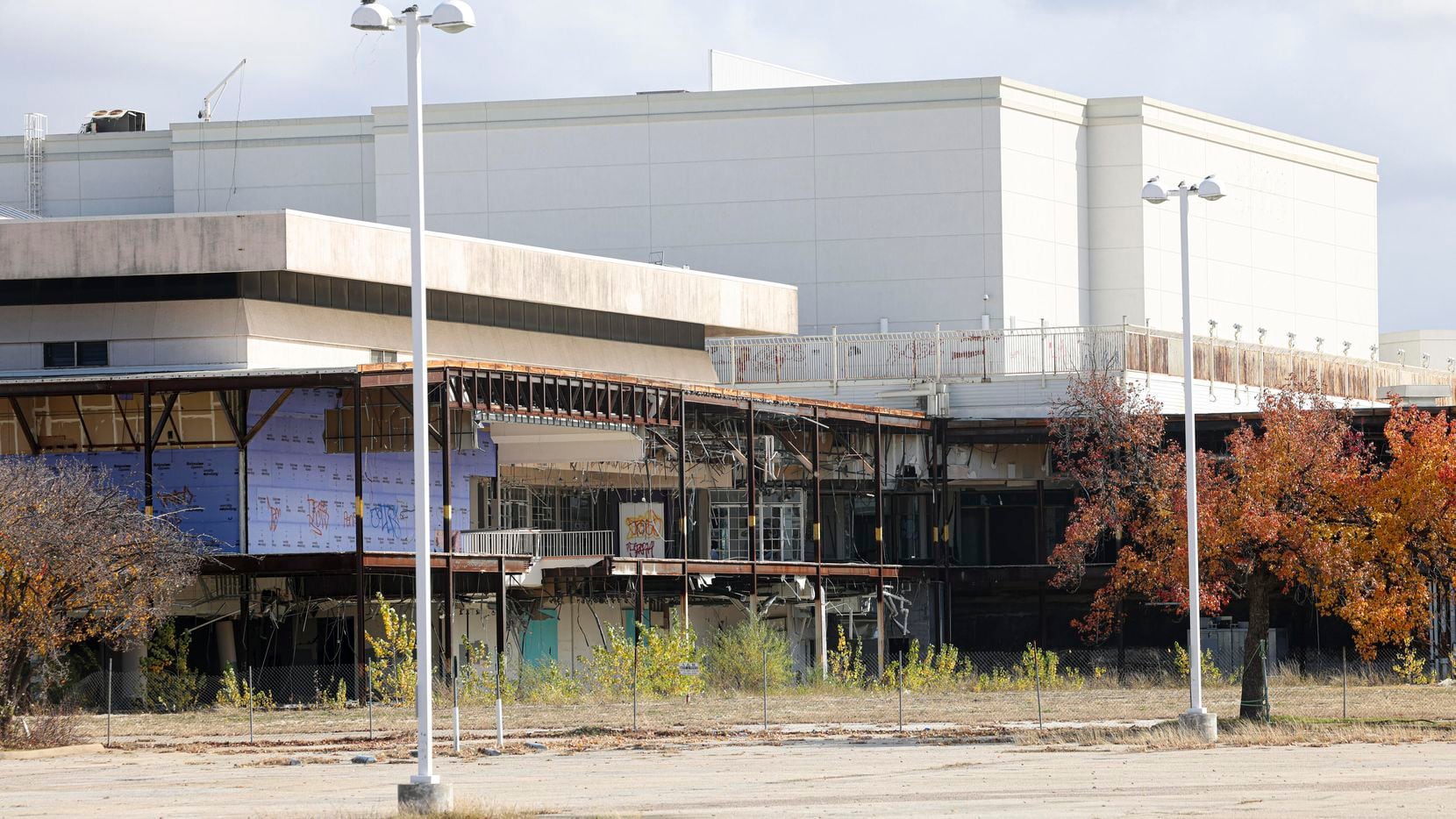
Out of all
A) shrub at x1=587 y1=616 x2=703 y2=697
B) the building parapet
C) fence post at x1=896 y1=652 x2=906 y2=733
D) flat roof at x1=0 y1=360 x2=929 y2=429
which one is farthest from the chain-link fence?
the building parapet

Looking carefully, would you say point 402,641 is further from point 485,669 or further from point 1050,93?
point 1050,93

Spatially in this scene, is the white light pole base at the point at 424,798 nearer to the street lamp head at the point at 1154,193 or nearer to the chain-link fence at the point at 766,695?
the chain-link fence at the point at 766,695

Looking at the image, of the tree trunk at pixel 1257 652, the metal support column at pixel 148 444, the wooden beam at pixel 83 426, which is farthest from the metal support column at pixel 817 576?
the wooden beam at pixel 83 426

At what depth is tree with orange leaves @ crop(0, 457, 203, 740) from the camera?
34.9 m

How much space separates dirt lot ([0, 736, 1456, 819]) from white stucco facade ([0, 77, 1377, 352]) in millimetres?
34479

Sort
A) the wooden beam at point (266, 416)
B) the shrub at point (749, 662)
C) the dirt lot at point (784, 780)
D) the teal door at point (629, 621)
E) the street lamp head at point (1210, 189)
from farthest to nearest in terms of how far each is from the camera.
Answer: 1. the teal door at point (629, 621)
2. the shrub at point (749, 662)
3. the wooden beam at point (266, 416)
4. the street lamp head at point (1210, 189)
5. the dirt lot at point (784, 780)

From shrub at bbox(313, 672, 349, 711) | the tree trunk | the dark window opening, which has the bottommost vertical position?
shrub at bbox(313, 672, 349, 711)

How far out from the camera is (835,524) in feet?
194

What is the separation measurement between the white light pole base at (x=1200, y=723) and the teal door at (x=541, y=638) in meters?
22.3

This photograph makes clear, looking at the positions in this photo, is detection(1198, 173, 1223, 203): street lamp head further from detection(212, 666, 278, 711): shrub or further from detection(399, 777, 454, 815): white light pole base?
detection(212, 666, 278, 711): shrub

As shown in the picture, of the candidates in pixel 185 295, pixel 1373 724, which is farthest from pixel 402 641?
pixel 1373 724

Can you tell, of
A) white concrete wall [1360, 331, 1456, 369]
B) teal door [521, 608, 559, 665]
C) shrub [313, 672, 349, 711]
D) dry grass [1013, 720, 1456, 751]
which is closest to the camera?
dry grass [1013, 720, 1456, 751]

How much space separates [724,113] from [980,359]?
589 inches

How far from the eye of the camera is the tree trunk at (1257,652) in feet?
114
